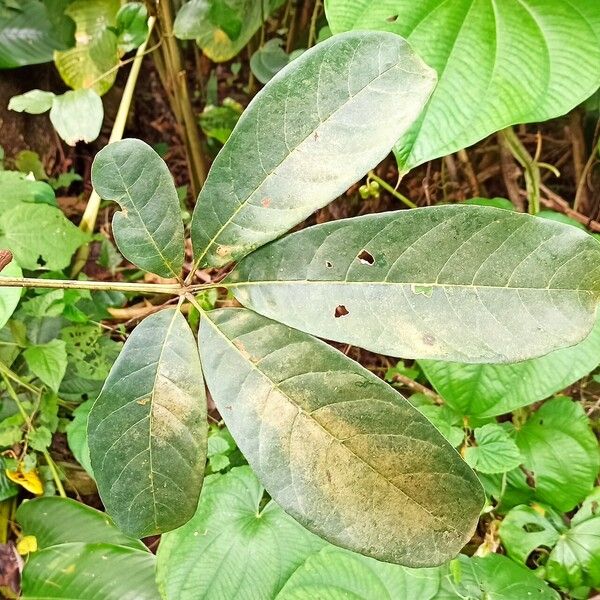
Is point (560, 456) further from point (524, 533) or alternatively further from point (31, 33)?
point (31, 33)

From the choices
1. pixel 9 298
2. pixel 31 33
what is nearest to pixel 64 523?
pixel 9 298

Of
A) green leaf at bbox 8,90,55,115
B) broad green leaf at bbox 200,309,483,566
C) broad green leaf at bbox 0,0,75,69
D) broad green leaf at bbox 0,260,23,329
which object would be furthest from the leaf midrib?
broad green leaf at bbox 0,0,75,69

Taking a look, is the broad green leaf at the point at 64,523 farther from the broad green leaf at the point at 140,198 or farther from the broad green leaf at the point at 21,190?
the broad green leaf at the point at 140,198

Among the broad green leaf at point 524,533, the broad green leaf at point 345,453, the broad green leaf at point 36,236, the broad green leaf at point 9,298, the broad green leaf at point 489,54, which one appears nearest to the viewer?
the broad green leaf at point 345,453

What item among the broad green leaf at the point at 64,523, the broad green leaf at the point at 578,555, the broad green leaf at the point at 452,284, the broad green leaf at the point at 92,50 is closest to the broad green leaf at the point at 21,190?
the broad green leaf at the point at 92,50

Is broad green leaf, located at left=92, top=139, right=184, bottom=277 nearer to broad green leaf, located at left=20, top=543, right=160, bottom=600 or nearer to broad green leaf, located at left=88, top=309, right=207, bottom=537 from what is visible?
broad green leaf, located at left=88, top=309, right=207, bottom=537
